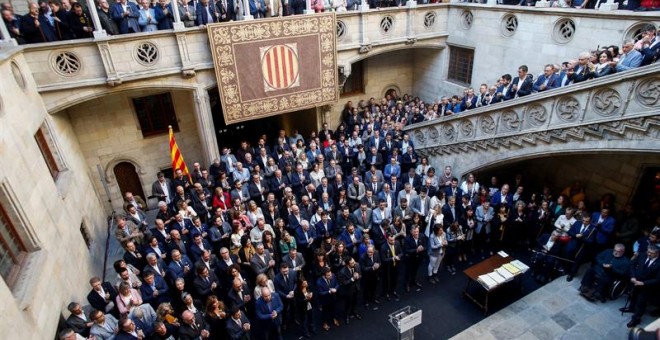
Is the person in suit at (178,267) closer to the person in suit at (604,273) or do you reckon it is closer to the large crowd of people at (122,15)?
the large crowd of people at (122,15)

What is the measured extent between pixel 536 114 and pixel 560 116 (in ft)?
1.97

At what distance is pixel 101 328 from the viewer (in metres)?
6.26

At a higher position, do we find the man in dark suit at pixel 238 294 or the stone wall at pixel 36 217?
the stone wall at pixel 36 217

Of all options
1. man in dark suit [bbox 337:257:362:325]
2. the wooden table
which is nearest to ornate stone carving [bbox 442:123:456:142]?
the wooden table

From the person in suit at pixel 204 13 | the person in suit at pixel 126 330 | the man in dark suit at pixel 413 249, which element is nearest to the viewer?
the person in suit at pixel 126 330

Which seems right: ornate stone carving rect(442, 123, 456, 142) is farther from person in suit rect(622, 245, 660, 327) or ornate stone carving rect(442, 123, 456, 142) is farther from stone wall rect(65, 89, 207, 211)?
stone wall rect(65, 89, 207, 211)

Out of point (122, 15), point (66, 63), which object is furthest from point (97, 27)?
point (66, 63)

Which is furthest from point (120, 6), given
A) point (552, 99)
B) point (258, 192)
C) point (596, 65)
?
point (596, 65)

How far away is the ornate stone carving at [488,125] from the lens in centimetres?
1052

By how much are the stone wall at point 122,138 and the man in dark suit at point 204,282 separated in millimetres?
6432

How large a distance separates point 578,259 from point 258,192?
809 cm

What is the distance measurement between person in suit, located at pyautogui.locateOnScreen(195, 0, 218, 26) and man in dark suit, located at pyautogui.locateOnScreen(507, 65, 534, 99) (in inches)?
347

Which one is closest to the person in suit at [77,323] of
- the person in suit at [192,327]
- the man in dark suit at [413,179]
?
the person in suit at [192,327]

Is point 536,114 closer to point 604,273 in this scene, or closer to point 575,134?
point 575,134
